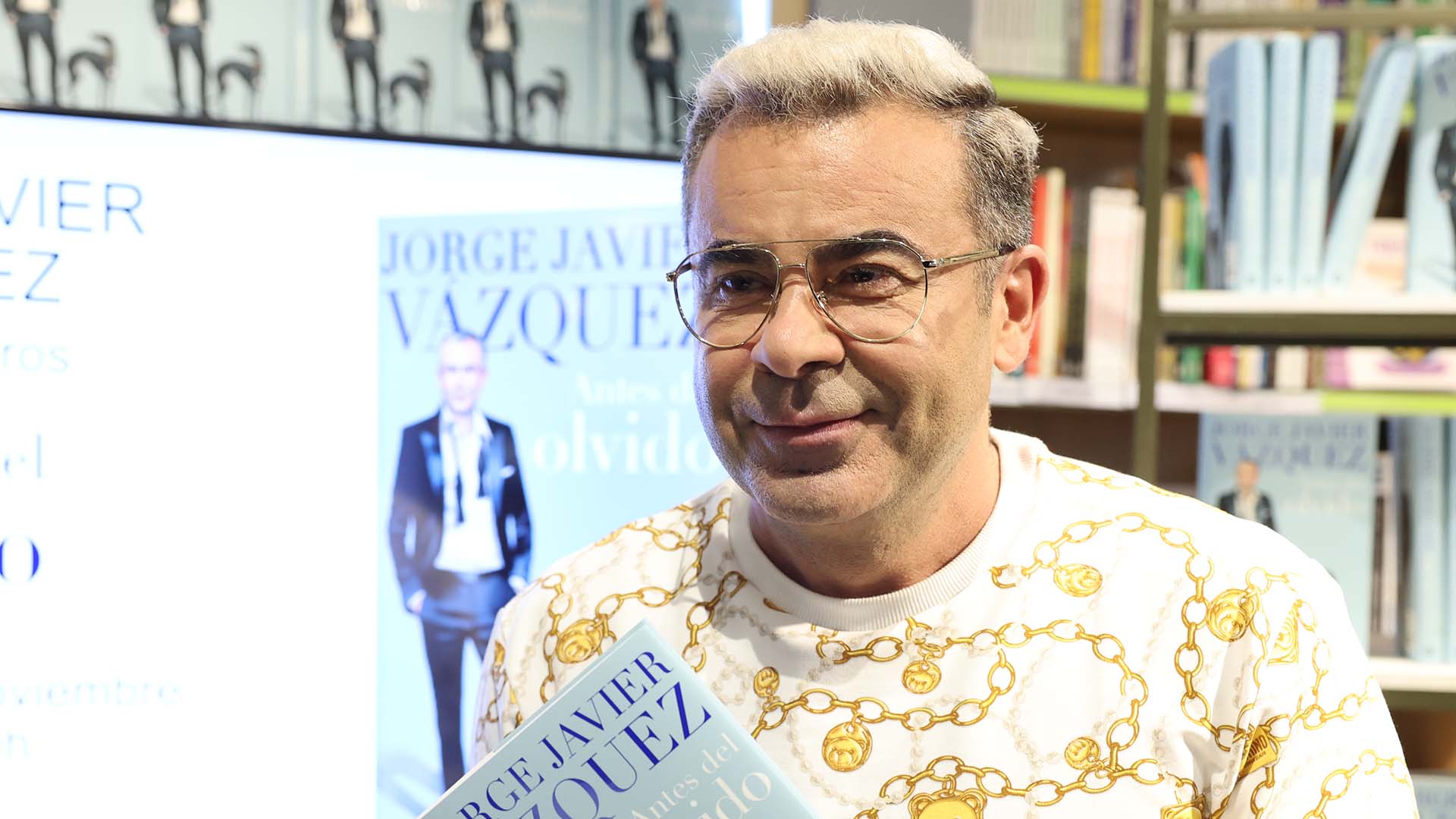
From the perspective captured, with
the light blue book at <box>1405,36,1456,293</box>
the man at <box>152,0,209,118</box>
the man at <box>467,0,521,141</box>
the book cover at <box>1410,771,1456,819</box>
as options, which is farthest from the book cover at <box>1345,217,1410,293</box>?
the man at <box>152,0,209,118</box>

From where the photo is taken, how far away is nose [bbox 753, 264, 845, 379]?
38.6 inches

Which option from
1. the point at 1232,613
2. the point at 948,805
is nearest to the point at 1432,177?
the point at 1232,613

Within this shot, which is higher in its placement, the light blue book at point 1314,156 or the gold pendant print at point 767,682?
the light blue book at point 1314,156

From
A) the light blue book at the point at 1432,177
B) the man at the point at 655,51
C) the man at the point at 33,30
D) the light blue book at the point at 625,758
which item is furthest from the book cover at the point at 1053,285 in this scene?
the man at the point at 33,30

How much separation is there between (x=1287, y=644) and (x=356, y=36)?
6.05 feet

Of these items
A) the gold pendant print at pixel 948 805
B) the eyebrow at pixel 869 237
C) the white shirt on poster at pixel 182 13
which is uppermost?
the white shirt on poster at pixel 182 13

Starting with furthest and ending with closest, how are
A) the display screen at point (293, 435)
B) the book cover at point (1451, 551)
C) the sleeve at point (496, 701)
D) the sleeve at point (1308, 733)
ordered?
1. the book cover at point (1451, 551)
2. the display screen at point (293, 435)
3. the sleeve at point (496, 701)
4. the sleeve at point (1308, 733)

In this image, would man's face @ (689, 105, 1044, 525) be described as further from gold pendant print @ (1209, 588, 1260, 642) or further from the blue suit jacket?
the blue suit jacket

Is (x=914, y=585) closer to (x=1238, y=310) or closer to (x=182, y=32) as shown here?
(x=1238, y=310)

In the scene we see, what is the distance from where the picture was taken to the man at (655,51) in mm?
2332

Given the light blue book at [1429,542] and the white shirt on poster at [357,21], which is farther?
the white shirt on poster at [357,21]

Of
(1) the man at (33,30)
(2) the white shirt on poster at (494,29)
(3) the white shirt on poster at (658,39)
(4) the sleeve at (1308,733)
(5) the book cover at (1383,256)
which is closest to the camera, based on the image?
(4) the sleeve at (1308,733)

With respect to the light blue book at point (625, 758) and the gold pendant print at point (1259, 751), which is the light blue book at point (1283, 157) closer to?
the gold pendant print at point (1259, 751)

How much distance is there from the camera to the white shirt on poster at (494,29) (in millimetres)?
2234
